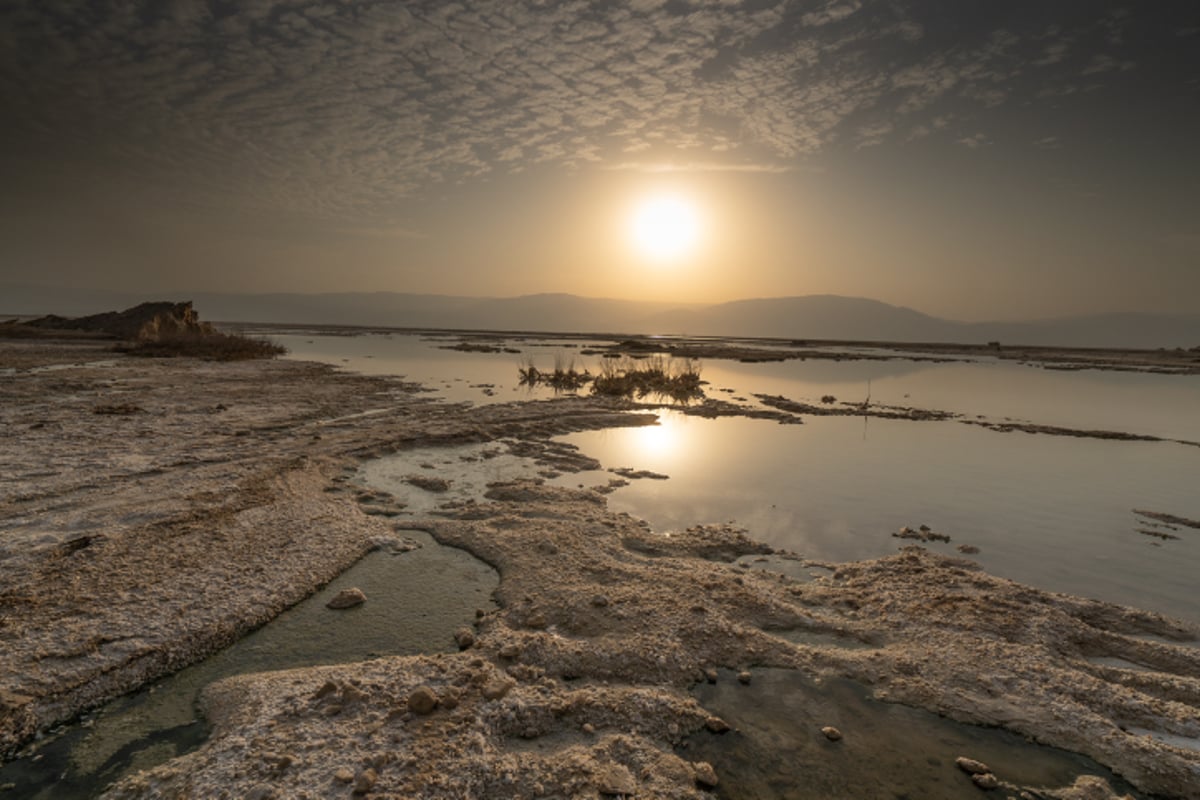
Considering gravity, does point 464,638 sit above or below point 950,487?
below

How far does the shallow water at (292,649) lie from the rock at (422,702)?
94 centimetres

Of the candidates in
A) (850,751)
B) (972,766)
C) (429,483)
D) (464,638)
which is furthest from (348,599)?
(972,766)

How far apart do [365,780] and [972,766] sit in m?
4.15

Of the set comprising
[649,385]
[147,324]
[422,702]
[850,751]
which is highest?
[147,324]

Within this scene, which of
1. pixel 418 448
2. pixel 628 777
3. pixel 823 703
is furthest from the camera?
pixel 418 448

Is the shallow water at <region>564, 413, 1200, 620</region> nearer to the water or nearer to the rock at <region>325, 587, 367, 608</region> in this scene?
the water

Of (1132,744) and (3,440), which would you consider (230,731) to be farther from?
(3,440)

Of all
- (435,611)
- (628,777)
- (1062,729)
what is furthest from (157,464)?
(1062,729)

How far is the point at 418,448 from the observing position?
1264cm

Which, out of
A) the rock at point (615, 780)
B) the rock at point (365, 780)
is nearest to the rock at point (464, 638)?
the rock at point (365, 780)

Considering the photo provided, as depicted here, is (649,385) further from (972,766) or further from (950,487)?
(972,766)

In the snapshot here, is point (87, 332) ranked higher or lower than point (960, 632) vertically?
higher

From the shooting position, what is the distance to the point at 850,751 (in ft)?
12.9

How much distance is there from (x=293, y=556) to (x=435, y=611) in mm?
2173
